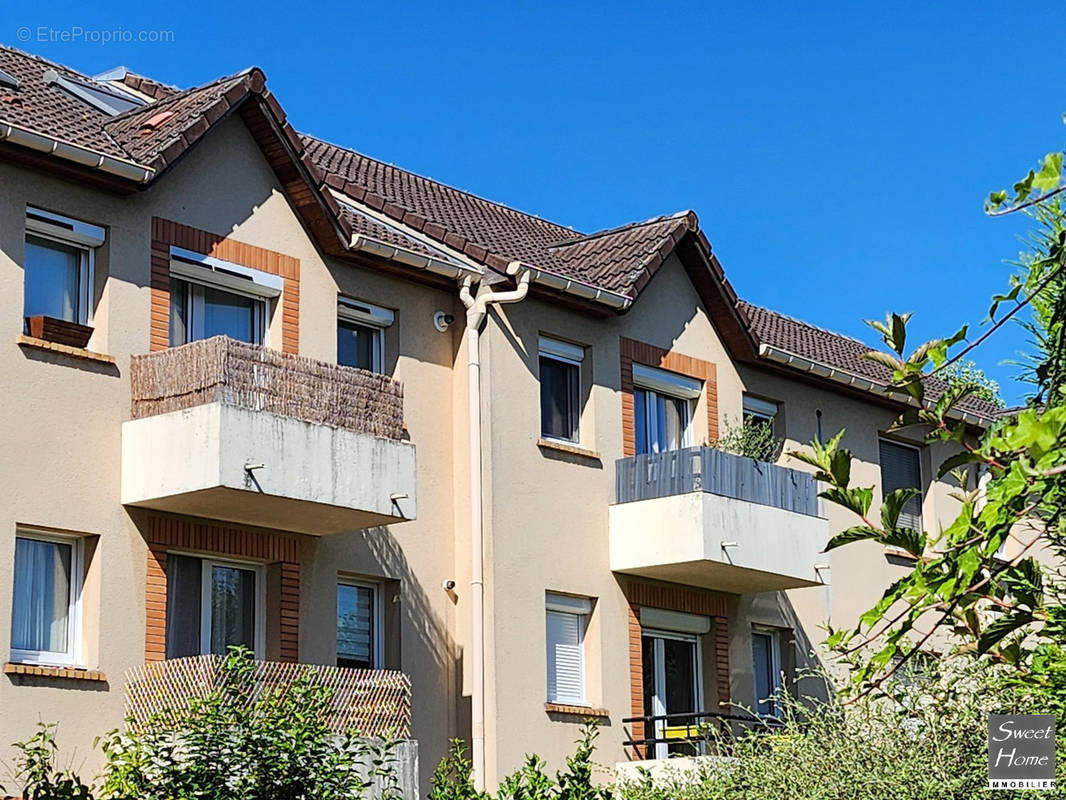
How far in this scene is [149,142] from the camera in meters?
17.7

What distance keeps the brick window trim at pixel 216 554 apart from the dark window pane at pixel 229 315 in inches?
87.3

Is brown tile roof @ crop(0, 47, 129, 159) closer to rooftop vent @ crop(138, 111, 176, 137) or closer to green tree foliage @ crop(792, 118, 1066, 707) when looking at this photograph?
rooftop vent @ crop(138, 111, 176, 137)

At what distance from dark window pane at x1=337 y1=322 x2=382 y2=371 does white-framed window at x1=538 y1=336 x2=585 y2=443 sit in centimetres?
245

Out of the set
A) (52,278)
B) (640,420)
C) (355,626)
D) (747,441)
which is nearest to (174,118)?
(52,278)

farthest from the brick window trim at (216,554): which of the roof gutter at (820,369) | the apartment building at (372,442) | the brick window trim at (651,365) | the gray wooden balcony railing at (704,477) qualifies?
the roof gutter at (820,369)

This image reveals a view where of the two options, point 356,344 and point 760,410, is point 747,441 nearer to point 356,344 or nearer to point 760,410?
point 760,410

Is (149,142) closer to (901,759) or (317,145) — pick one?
(317,145)

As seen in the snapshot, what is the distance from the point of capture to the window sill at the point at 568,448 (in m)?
21.2

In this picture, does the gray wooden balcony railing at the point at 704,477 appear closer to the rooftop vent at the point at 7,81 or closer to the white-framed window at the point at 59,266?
the white-framed window at the point at 59,266

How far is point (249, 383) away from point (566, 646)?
652cm

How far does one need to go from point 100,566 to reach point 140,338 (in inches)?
96.6

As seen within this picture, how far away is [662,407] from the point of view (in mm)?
23828

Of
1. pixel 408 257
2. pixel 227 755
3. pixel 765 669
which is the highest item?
pixel 408 257

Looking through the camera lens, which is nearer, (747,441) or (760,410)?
(747,441)
